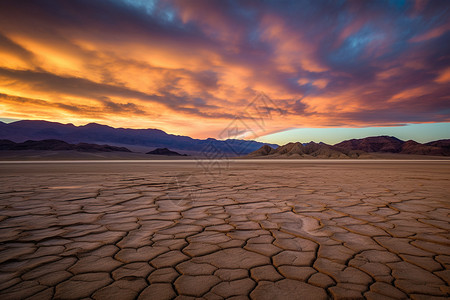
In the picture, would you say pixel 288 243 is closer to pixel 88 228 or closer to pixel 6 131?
pixel 88 228

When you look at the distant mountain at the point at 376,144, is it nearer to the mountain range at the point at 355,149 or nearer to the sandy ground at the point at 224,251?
the mountain range at the point at 355,149

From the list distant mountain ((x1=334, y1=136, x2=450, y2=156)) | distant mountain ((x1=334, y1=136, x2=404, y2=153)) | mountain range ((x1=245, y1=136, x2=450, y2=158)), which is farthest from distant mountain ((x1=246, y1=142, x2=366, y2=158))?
distant mountain ((x1=334, y1=136, x2=404, y2=153))

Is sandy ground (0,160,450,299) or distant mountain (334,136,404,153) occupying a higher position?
distant mountain (334,136,404,153)

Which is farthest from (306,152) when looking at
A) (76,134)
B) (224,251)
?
(76,134)

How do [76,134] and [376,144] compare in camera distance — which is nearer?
[376,144]

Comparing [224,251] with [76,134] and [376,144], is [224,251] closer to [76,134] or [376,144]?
[376,144]

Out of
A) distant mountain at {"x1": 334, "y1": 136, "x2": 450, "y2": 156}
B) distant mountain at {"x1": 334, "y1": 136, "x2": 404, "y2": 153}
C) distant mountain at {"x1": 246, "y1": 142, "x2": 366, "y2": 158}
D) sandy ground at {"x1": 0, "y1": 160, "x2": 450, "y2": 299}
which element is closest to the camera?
sandy ground at {"x1": 0, "y1": 160, "x2": 450, "y2": 299}

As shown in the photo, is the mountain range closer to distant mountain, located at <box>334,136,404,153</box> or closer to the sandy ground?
distant mountain, located at <box>334,136,404,153</box>

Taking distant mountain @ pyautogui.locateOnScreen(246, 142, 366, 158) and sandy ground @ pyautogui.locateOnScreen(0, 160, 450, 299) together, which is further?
distant mountain @ pyautogui.locateOnScreen(246, 142, 366, 158)
